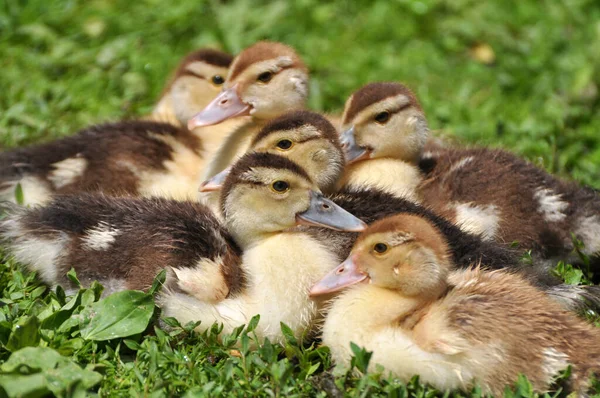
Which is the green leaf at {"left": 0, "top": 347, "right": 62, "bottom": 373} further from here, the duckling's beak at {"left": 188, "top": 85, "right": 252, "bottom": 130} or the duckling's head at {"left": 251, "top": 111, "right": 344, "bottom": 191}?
the duckling's beak at {"left": 188, "top": 85, "right": 252, "bottom": 130}

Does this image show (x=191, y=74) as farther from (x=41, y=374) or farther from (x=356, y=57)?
(x=41, y=374)

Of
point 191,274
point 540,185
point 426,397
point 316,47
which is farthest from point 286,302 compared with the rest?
point 316,47

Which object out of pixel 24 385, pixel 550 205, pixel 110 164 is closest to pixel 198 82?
pixel 110 164

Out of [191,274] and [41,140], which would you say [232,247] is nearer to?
[191,274]

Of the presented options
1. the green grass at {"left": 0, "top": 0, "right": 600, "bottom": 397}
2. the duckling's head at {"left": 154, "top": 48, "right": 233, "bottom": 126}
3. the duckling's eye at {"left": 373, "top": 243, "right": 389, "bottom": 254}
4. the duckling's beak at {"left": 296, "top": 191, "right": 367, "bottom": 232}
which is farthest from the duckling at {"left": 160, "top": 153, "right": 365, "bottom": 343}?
the green grass at {"left": 0, "top": 0, "right": 600, "bottom": 397}

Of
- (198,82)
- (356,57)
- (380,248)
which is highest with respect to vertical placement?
(380,248)

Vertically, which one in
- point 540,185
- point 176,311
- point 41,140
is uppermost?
point 540,185

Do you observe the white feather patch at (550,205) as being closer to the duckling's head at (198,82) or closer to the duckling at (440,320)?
the duckling at (440,320)
